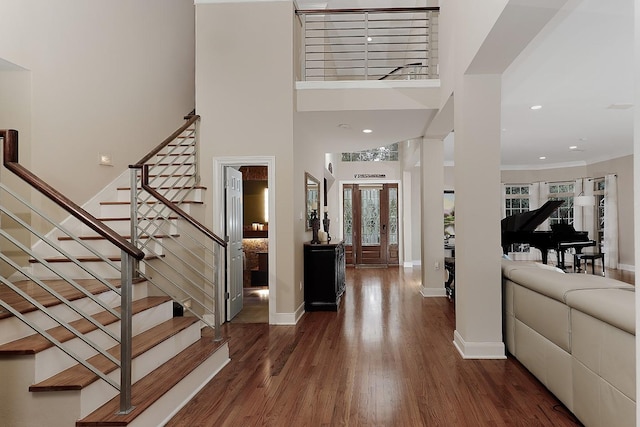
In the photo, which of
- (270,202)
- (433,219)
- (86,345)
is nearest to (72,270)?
(86,345)

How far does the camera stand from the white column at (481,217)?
3.59 meters

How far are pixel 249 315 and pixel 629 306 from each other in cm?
430

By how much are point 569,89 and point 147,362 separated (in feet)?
18.1

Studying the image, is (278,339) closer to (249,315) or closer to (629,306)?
(249,315)

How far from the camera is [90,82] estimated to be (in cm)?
449

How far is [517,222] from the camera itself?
7613 millimetres

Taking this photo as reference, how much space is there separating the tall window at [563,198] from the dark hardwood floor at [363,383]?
8.75m

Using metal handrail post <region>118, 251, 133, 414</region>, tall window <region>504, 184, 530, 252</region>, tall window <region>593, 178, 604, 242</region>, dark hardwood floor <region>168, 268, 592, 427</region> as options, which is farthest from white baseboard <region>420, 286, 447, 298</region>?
tall window <region>504, 184, 530, 252</region>

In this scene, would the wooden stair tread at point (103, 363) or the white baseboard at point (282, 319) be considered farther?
the white baseboard at point (282, 319)

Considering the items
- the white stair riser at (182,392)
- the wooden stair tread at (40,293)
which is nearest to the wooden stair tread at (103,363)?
the white stair riser at (182,392)

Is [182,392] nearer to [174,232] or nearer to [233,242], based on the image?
[174,232]

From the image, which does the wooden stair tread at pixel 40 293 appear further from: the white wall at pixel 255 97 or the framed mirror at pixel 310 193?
the framed mirror at pixel 310 193

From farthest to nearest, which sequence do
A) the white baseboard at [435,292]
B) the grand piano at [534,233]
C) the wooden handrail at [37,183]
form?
1. the grand piano at [534,233]
2. the white baseboard at [435,292]
3. the wooden handrail at [37,183]

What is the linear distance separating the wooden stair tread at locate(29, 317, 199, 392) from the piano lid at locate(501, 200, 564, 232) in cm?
631
